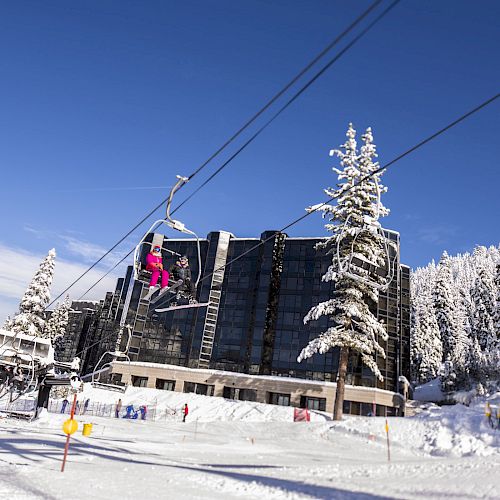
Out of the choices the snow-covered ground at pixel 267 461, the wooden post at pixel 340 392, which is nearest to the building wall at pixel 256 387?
the wooden post at pixel 340 392

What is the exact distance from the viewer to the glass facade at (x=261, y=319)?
157ft

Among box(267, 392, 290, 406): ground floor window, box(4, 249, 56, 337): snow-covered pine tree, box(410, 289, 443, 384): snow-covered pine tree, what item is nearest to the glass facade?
box(267, 392, 290, 406): ground floor window

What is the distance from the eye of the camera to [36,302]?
150 ft

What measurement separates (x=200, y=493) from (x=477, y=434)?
14127 millimetres

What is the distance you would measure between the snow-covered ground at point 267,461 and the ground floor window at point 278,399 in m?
17.6

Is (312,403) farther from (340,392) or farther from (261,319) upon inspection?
(340,392)

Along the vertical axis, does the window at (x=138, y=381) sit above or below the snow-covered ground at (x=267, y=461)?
above

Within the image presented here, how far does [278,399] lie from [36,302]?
1100 inches

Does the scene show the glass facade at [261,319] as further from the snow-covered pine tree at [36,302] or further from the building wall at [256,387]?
the snow-covered pine tree at [36,302]

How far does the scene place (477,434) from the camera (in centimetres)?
1772

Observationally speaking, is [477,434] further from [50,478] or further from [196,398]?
[196,398]

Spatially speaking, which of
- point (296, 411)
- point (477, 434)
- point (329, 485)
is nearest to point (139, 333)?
point (296, 411)

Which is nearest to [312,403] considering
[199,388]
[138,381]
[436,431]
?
[199,388]

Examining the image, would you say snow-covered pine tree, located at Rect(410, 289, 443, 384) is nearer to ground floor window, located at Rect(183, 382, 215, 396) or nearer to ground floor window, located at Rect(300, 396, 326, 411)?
ground floor window, located at Rect(300, 396, 326, 411)
